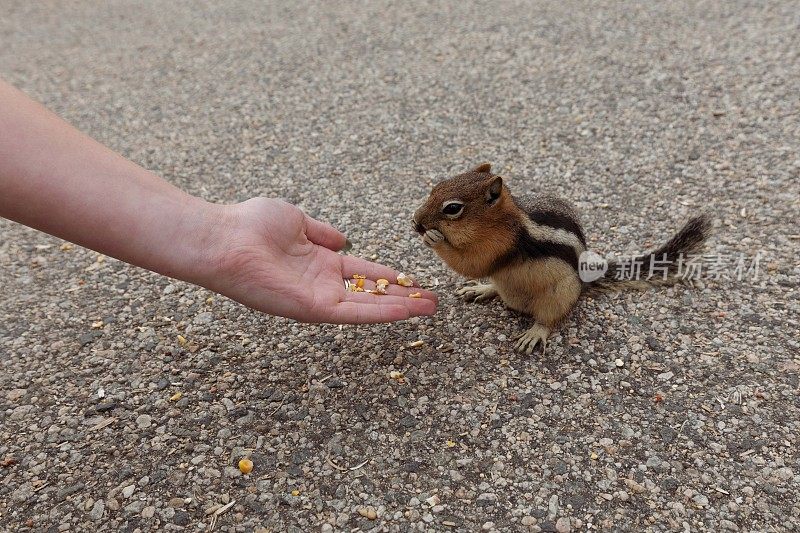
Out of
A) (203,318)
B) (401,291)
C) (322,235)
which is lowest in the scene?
(203,318)

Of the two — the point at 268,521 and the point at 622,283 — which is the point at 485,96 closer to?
the point at 622,283

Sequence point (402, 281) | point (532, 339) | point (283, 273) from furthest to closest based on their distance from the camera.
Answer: point (402, 281)
point (532, 339)
point (283, 273)

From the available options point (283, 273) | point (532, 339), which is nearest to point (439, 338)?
point (532, 339)

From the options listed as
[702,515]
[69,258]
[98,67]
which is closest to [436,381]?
[702,515]

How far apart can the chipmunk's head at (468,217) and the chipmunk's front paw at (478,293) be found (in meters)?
0.34

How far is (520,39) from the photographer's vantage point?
5.59 metres

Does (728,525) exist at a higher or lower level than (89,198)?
lower

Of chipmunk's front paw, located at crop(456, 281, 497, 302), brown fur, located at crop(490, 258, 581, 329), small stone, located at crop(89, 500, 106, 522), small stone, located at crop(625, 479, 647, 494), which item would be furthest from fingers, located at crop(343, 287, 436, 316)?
small stone, located at crop(89, 500, 106, 522)

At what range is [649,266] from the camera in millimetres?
3045

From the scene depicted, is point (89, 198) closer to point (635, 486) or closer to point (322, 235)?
point (322, 235)

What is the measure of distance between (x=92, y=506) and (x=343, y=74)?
3.96 meters

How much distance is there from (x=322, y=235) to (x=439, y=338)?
695 millimetres

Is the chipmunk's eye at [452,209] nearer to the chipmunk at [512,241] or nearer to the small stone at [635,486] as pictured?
the chipmunk at [512,241]

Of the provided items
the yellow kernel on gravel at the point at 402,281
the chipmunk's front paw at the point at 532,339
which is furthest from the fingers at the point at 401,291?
the chipmunk's front paw at the point at 532,339
